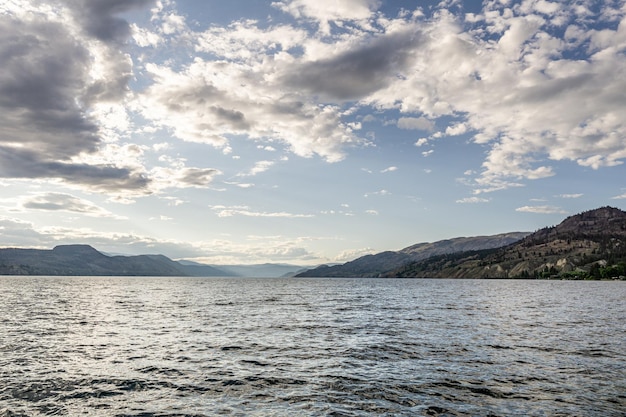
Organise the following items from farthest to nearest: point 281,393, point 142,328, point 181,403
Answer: point 142,328
point 281,393
point 181,403

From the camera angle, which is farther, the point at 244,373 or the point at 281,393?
the point at 244,373

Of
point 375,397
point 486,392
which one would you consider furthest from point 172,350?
point 486,392

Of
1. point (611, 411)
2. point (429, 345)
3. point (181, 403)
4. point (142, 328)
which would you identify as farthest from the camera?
point (142, 328)

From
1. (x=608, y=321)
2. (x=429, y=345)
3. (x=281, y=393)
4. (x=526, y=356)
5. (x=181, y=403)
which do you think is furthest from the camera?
(x=608, y=321)

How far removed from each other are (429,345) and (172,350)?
90.0ft

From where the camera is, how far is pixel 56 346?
45125mm

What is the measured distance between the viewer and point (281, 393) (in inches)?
1073

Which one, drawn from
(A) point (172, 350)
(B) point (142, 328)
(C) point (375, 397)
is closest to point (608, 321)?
(C) point (375, 397)

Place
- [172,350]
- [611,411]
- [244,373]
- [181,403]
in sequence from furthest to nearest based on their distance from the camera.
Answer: [172,350], [244,373], [181,403], [611,411]

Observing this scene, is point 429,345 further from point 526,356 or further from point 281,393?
point 281,393

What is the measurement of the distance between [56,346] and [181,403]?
28.2 meters

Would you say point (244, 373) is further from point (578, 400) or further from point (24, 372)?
point (578, 400)

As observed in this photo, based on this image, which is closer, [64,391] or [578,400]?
[578,400]

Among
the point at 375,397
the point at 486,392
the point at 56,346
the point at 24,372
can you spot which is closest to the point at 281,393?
the point at 375,397
